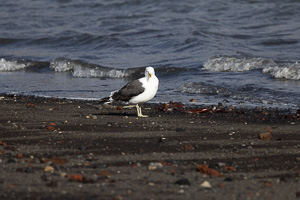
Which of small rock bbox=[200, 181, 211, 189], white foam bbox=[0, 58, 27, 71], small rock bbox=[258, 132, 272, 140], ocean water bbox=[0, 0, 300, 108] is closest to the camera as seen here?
small rock bbox=[200, 181, 211, 189]

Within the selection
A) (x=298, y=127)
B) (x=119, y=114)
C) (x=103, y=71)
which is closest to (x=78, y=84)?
(x=103, y=71)

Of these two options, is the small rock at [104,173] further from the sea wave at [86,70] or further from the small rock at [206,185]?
the sea wave at [86,70]

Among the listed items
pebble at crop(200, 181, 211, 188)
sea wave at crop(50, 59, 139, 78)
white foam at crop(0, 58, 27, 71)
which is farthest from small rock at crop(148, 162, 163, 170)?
white foam at crop(0, 58, 27, 71)

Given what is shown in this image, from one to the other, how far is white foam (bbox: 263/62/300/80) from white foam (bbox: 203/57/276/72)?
60cm

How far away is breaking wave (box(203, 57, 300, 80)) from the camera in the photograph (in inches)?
503

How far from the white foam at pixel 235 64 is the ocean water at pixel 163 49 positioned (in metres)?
0.02

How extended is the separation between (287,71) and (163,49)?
522 centimetres

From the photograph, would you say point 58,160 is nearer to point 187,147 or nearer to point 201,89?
point 187,147

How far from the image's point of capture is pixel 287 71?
1280cm

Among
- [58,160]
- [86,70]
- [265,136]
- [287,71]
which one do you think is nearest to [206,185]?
[58,160]

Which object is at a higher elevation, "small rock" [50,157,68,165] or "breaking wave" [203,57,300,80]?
"small rock" [50,157,68,165]

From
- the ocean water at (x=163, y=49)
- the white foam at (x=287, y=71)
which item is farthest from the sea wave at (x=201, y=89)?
the white foam at (x=287, y=71)

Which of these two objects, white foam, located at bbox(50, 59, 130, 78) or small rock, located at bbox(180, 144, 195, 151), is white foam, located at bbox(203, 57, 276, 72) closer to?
white foam, located at bbox(50, 59, 130, 78)

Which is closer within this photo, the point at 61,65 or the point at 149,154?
the point at 149,154
